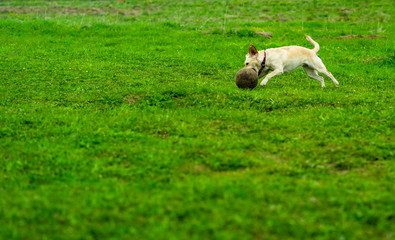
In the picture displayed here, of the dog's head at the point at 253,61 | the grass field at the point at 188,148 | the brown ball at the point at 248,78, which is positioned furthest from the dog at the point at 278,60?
the grass field at the point at 188,148

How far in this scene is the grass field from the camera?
513cm

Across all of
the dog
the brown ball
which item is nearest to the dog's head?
the dog

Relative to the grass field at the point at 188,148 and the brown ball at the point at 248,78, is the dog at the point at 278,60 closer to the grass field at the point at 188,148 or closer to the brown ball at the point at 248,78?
the brown ball at the point at 248,78

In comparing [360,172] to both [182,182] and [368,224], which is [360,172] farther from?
[182,182]

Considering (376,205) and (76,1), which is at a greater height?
(76,1)

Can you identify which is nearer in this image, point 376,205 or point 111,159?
point 376,205

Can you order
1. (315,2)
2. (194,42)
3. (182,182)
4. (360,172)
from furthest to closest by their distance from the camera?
1. (315,2)
2. (194,42)
3. (360,172)
4. (182,182)

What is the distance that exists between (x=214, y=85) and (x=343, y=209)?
26.7 feet

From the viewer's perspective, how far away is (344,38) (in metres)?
21.8

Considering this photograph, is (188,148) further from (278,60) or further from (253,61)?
(278,60)

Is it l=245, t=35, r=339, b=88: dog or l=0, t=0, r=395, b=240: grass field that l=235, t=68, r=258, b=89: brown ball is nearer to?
l=0, t=0, r=395, b=240: grass field

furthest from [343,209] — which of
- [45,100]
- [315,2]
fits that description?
[315,2]

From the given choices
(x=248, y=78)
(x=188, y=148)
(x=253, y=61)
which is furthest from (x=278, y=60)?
(x=188, y=148)

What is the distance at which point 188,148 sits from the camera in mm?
7785
